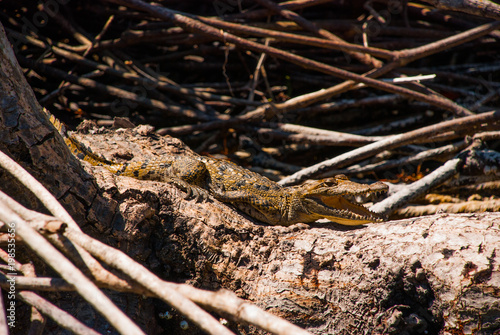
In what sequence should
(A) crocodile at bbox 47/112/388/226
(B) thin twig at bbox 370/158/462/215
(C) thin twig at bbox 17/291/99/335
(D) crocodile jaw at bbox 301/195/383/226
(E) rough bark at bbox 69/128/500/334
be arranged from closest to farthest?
(C) thin twig at bbox 17/291/99/335 < (E) rough bark at bbox 69/128/500/334 < (D) crocodile jaw at bbox 301/195/383/226 < (A) crocodile at bbox 47/112/388/226 < (B) thin twig at bbox 370/158/462/215

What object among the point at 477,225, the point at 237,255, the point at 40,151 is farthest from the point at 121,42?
the point at 477,225

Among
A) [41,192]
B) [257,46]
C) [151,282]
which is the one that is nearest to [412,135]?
[257,46]

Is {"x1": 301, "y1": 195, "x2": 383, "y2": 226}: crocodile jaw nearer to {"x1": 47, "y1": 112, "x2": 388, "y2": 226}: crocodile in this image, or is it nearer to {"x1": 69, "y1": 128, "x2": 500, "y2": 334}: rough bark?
{"x1": 47, "y1": 112, "x2": 388, "y2": 226}: crocodile

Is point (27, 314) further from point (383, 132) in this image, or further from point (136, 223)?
point (383, 132)

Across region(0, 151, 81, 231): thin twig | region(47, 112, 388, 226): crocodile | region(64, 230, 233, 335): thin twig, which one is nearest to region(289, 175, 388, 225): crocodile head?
region(47, 112, 388, 226): crocodile

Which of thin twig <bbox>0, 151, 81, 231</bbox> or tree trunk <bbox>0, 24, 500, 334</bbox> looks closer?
thin twig <bbox>0, 151, 81, 231</bbox>

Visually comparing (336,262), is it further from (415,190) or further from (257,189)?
(415,190)

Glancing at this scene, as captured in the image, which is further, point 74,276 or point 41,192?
point 41,192
